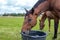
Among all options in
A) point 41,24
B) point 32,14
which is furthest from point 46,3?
point 41,24

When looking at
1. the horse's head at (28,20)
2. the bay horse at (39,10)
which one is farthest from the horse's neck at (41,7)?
the horse's head at (28,20)

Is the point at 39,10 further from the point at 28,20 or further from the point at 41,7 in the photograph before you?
the point at 28,20

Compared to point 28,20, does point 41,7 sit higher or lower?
higher

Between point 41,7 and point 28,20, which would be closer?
point 28,20

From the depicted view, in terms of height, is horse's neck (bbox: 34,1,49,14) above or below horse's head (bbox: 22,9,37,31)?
above

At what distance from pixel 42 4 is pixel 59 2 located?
609 millimetres

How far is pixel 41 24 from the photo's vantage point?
1105 centimetres

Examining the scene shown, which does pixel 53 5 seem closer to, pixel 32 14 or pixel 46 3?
pixel 46 3

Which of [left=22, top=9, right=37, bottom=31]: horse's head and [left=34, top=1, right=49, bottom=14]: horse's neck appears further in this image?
[left=34, top=1, right=49, bottom=14]: horse's neck

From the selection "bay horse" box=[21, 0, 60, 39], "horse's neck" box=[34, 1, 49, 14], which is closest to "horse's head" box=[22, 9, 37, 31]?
"bay horse" box=[21, 0, 60, 39]

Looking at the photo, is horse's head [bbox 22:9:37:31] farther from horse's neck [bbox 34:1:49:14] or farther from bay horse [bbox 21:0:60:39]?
horse's neck [bbox 34:1:49:14]

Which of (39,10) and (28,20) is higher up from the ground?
(39,10)

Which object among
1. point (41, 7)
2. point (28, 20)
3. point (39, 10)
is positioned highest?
point (41, 7)

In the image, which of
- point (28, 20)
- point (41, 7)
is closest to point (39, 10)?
point (41, 7)
